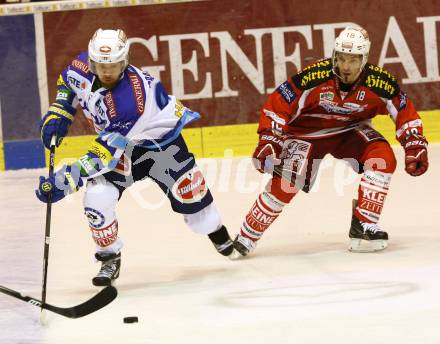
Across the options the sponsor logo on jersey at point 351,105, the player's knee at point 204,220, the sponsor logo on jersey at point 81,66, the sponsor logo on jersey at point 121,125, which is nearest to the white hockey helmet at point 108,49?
the sponsor logo on jersey at point 81,66

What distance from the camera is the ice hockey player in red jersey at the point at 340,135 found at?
5234 millimetres

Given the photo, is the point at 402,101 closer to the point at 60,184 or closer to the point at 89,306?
the point at 60,184

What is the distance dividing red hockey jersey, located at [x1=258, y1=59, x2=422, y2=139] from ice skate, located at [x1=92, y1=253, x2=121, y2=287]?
35.0 inches

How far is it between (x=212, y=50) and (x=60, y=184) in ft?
12.0

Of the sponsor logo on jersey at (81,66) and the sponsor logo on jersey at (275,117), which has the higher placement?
the sponsor logo on jersey at (81,66)

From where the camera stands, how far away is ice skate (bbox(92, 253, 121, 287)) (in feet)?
15.7

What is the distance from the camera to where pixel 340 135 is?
5.52 metres

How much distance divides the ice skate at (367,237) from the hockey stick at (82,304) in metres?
1.36

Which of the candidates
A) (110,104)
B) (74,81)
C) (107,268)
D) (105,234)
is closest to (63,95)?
(74,81)

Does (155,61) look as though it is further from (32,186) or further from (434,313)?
(434,313)

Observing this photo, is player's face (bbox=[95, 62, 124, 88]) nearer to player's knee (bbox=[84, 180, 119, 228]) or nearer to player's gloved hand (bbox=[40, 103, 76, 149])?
player's gloved hand (bbox=[40, 103, 76, 149])

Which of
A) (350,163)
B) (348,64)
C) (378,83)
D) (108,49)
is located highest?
(108,49)

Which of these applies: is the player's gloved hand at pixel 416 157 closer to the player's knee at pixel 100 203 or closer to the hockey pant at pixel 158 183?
the hockey pant at pixel 158 183

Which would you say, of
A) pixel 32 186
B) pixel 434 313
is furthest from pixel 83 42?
pixel 434 313
